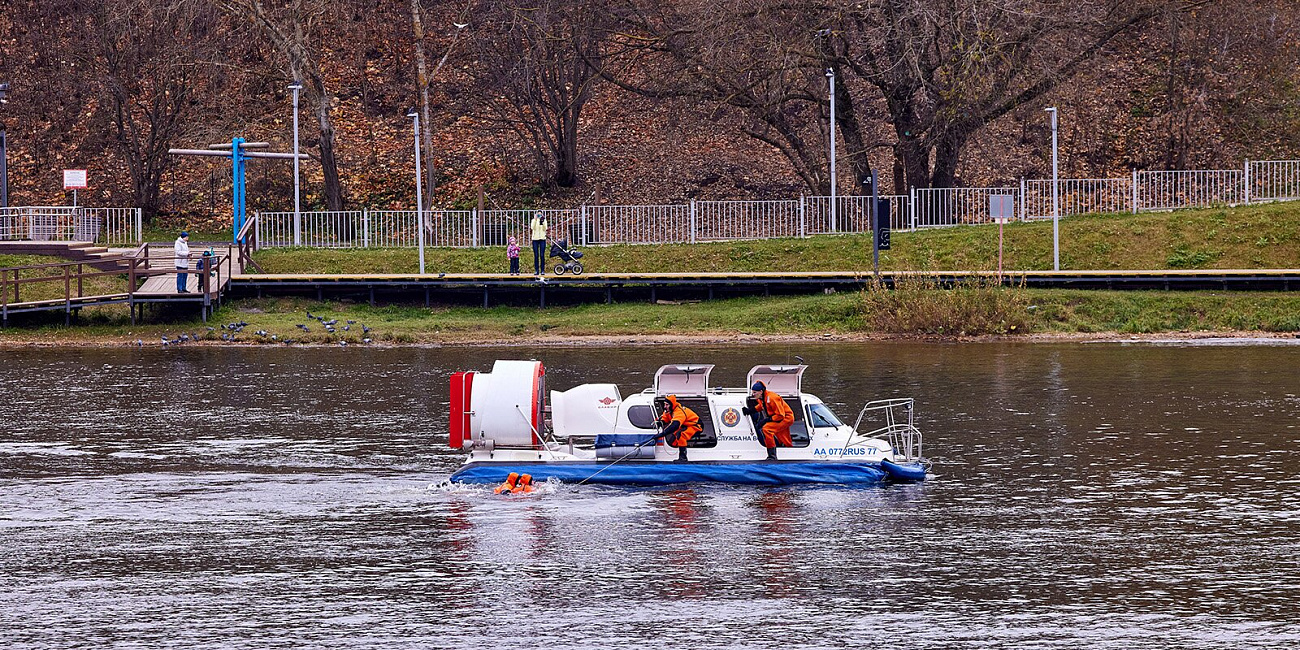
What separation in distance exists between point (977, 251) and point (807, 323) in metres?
8.66

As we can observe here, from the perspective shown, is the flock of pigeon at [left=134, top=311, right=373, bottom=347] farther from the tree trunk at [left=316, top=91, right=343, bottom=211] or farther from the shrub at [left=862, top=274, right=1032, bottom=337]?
the tree trunk at [left=316, top=91, right=343, bottom=211]

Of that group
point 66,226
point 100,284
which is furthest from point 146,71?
point 100,284

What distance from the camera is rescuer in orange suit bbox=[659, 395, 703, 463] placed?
23.9 meters

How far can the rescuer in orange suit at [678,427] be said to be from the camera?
78.3ft

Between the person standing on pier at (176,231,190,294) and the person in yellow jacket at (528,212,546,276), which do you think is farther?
the person in yellow jacket at (528,212,546,276)

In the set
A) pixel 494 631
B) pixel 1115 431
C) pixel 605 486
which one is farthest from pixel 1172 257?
pixel 494 631

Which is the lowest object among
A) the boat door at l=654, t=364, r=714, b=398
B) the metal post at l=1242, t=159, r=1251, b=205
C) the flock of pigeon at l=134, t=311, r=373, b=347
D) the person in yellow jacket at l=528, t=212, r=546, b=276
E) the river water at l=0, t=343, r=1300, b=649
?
the river water at l=0, t=343, r=1300, b=649

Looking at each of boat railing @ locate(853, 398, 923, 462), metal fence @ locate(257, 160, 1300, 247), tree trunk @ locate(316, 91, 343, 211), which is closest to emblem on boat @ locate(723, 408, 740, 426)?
boat railing @ locate(853, 398, 923, 462)

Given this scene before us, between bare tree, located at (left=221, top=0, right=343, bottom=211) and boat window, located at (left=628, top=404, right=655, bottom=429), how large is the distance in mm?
36467

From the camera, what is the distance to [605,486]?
23.6m

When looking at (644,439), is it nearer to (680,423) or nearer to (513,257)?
(680,423)

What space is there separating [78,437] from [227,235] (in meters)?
35.7

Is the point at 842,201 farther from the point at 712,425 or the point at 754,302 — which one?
the point at 712,425

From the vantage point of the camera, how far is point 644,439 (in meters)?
24.0
